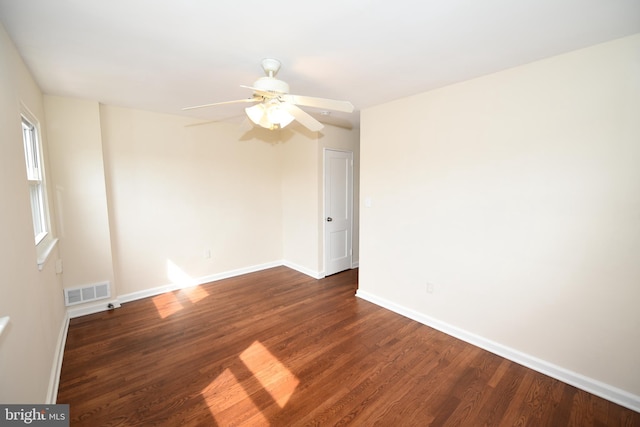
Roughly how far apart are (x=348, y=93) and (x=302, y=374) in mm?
2559

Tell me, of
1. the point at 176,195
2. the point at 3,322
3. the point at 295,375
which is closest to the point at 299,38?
the point at 3,322

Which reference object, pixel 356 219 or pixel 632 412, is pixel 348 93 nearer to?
pixel 356 219

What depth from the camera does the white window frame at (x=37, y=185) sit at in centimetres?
227

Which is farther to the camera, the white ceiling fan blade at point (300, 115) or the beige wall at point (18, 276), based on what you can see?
the white ceiling fan blade at point (300, 115)

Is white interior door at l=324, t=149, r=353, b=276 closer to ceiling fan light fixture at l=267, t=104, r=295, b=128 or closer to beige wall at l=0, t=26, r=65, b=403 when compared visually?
ceiling fan light fixture at l=267, t=104, r=295, b=128

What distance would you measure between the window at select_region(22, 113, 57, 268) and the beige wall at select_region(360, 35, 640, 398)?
131 inches

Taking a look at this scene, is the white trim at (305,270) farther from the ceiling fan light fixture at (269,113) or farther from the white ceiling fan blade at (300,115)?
the ceiling fan light fixture at (269,113)

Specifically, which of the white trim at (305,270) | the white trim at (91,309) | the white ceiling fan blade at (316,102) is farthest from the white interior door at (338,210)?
the white trim at (91,309)

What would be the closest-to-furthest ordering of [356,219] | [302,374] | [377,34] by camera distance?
[377,34], [302,374], [356,219]

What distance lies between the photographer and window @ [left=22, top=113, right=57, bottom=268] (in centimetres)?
228

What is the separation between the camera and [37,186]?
2.47 m

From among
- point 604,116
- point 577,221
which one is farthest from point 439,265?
point 604,116

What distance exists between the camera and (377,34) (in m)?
1.67

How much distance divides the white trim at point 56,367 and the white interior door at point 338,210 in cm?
307
